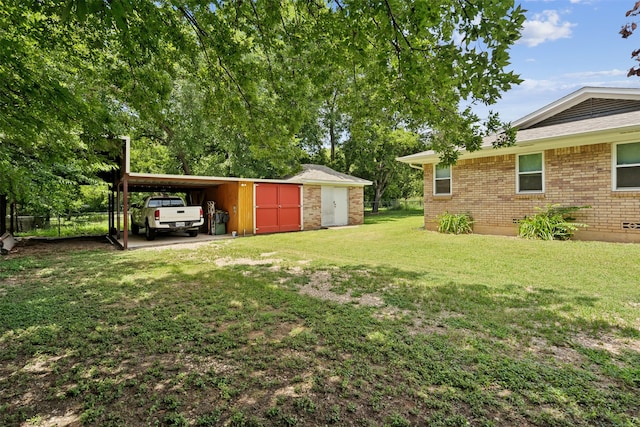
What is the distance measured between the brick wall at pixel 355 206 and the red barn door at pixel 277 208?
3.73m

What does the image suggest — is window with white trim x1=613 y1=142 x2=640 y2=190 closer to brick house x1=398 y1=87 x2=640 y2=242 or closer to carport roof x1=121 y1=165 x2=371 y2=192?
brick house x1=398 y1=87 x2=640 y2=242

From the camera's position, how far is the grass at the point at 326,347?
7.04 ft

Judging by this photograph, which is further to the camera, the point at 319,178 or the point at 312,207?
the point at 319,178

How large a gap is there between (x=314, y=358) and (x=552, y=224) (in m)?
9.35

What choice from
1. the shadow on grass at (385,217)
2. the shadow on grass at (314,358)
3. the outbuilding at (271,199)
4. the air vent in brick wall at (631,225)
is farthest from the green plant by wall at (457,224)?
the shadow on grass at (314,358)

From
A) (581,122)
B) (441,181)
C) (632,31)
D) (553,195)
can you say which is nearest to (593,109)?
(581,122)

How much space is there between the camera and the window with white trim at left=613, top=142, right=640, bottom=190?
8.45 m

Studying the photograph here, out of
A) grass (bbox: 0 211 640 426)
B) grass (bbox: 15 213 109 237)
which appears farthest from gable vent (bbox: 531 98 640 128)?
grass (bbox: 15 213 109 237)

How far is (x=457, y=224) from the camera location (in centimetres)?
1162

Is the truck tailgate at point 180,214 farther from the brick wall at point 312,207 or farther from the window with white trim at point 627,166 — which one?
the window with white trim at point 627,166

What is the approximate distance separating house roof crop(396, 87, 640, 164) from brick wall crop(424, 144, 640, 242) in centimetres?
38

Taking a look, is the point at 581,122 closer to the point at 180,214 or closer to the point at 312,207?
the point at 312,207

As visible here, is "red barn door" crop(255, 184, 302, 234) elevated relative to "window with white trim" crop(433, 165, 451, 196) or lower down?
lower down

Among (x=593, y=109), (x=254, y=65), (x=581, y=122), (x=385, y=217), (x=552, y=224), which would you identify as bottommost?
Answer: (x=385, y=217)
